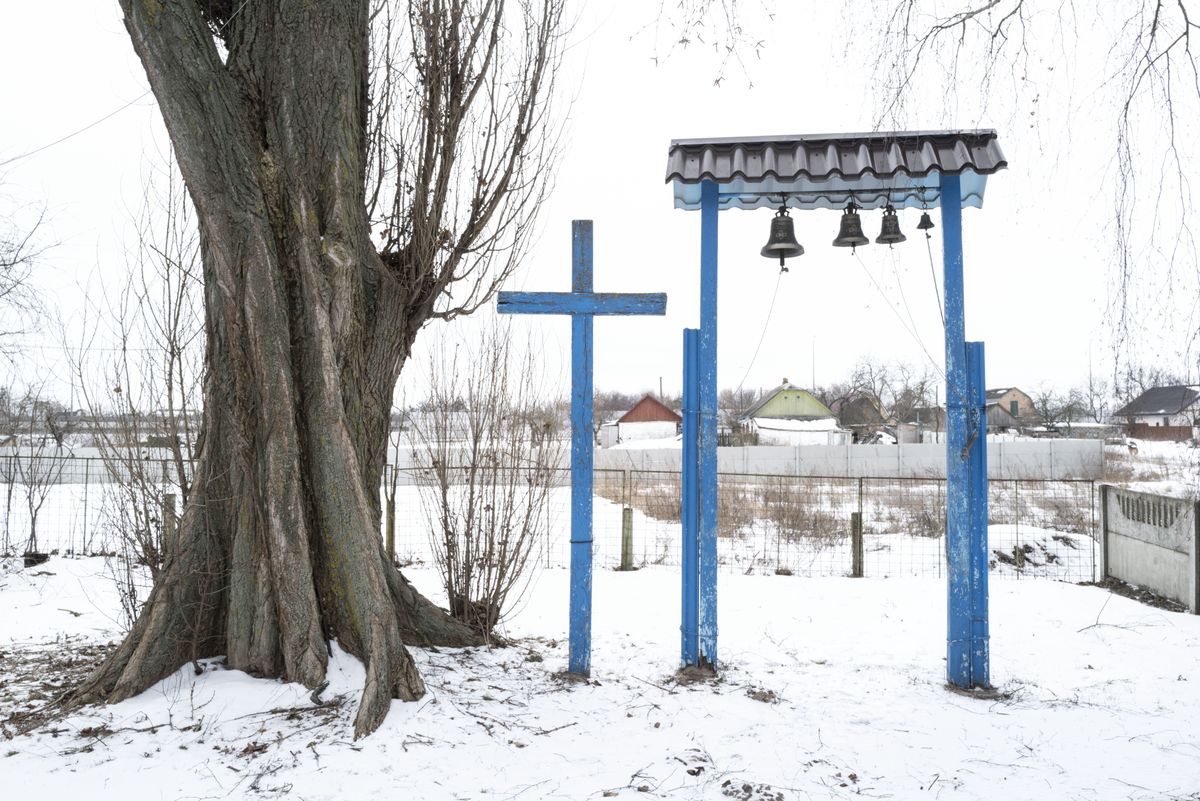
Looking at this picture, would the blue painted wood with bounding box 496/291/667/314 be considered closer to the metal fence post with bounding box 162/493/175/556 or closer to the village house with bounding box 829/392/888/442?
the metal fence post with bounding box 162/493/175/556

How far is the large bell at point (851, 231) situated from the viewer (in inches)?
173

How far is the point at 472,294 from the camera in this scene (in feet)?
15.4

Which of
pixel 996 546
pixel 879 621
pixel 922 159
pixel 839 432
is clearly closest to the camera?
pixel 922 159

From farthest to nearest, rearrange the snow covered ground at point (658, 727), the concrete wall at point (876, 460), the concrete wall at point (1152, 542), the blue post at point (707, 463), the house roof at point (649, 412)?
the house roof at point (649, 412) → the concrete wall at point (876, 460) → the concrete wall at point (1152, 542) → the blue post at point (707, 463) → the snow covered ground at point (658, 727)

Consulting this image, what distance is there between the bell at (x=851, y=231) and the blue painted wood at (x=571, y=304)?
1.25 metres

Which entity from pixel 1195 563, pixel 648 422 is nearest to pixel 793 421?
pixel 648 422

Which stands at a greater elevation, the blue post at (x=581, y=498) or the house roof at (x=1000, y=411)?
the house roof at (x=1000, y=411)

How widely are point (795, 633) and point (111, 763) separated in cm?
416

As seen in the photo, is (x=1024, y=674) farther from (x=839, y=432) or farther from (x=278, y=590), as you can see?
(x=839, y=432)

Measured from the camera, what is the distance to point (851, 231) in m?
4.39

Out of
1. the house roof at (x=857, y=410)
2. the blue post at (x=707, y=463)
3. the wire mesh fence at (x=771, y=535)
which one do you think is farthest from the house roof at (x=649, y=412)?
the blue post at (x=707, y=463)

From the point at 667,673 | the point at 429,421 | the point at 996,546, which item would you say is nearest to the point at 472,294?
the point at 429,421

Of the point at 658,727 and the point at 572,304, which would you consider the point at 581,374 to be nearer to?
the point at 572,304

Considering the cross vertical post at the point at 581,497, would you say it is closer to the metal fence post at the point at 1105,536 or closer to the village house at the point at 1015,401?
the metal fence post at the point at 1105,536
